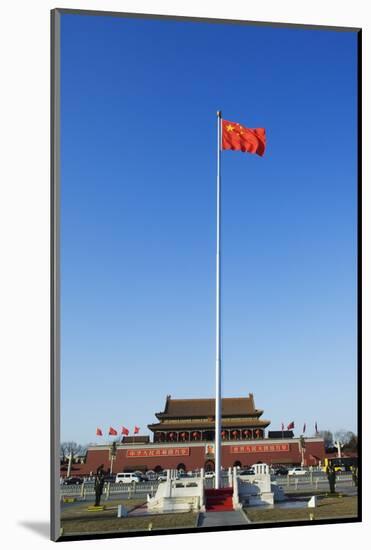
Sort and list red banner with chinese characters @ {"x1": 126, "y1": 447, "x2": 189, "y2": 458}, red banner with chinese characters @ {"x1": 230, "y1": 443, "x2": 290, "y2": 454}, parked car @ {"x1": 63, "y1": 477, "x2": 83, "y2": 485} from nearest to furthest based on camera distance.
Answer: parked car @ {"x1": 63, "y1": 477, "x2": 83, "y2": 485}, red banner with chinese characters @ {"x1": 126, "y1": 447, "x2": 189, "y2": 458}, red banner with chinese characters @ {"x1": 230, "y1": 443, "x2": 290, "y2": 454}

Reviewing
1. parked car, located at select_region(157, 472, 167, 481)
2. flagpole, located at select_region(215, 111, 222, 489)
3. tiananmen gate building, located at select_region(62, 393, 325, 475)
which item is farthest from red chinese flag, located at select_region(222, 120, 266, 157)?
parked car, located at select_region(157, 472, 167, 481)

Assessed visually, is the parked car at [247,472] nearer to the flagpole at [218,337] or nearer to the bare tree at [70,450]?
the flagpole at [218,337]

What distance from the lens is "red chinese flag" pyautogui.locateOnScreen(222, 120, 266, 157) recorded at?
909 centimetres

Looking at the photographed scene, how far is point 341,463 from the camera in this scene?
9.80m

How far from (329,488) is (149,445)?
185 cm

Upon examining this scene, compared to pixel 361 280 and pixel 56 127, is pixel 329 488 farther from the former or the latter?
pixel 56 127

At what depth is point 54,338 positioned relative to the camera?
7.82 meters

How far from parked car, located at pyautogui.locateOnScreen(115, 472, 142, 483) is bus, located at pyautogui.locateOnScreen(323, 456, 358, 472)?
→ 1.92 m

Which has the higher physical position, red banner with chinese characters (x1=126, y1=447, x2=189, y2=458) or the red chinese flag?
the red chinese flag

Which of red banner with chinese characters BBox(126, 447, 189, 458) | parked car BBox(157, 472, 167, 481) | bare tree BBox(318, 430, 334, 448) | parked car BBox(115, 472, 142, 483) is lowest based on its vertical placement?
parked car BBox(115, 472, 142, 483)

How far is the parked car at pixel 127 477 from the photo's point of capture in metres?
9.10

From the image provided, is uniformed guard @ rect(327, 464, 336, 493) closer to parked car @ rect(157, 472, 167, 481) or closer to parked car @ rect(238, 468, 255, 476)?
parked car @ rect(238, 468, 255, 476)

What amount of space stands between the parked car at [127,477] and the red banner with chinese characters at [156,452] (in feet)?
1.11
